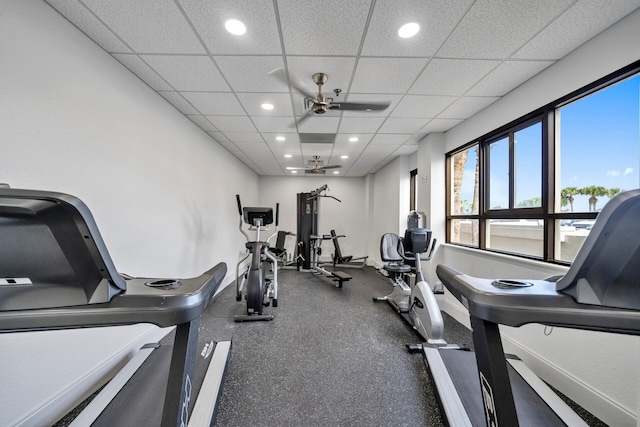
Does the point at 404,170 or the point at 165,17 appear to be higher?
the point at 165,17

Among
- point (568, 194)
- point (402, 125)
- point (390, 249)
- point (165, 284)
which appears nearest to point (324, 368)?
point (165, 284)

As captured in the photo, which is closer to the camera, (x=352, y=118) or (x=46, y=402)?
(x=46, y=402)

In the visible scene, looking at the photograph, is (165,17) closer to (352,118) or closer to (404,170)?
(352,118)

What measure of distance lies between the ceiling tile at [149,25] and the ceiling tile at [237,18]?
0.10 metres

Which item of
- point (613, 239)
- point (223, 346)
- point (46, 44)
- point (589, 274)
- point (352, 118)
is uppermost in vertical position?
point (352, 118)

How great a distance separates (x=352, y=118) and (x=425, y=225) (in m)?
2.00

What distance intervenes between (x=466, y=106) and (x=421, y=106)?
1.83 ft

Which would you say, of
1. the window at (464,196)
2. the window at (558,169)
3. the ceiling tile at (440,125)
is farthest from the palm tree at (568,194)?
the ceiling tile at (440,125)

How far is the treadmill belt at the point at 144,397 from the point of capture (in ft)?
4.32

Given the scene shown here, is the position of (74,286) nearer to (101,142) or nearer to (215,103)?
(101,142)

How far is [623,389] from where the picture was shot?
146cm

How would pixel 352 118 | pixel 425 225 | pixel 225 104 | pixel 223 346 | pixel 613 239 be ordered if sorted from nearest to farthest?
pixel 613 239 < pixel 223 346 < pixel 225 104 < pixel 352 118 < pixel 425 225

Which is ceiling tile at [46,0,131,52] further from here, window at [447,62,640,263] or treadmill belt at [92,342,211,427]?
window at [447,62,640,263]

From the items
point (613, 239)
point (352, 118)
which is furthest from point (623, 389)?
point (352, 118)
